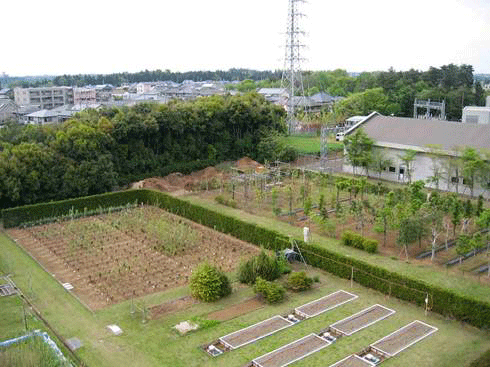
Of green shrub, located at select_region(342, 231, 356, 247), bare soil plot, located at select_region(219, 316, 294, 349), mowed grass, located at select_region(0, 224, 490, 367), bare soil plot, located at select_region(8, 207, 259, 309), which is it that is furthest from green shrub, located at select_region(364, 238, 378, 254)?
bare soil plot, located at select_region(219, 316, 294, 349)

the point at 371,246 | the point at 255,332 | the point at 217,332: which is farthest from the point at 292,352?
the point at 371,246

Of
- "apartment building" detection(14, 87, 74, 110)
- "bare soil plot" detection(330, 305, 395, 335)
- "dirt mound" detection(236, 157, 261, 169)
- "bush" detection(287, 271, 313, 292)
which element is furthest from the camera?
→ "apartment building" detection(14, 87, 74, 110)

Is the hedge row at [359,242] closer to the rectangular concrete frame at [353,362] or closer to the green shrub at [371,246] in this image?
the green shrub at [371,246]

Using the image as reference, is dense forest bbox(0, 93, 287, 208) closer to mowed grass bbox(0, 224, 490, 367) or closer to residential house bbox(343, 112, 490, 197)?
residential house bbox(343, 112, 490, 197)

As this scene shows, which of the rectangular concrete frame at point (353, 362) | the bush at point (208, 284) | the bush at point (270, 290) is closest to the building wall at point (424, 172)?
the bush at point (270, 290)

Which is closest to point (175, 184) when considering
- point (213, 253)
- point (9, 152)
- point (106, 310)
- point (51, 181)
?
point (51, 181)

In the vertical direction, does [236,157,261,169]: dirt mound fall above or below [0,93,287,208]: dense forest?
below

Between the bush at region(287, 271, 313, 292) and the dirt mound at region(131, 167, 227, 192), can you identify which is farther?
the dirt mound at region(131, 167, 227, 192)
